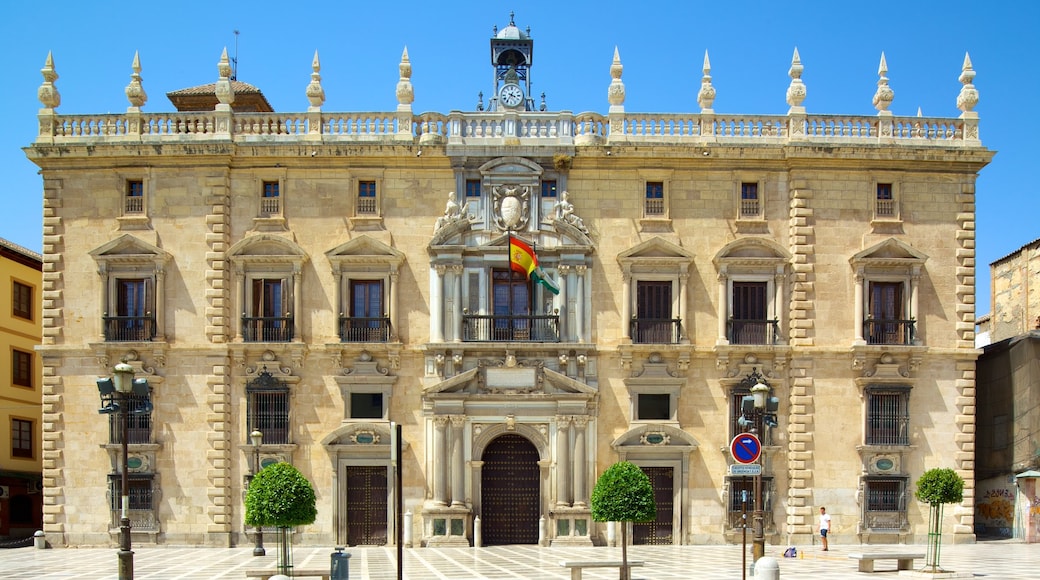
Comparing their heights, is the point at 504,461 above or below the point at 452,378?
below

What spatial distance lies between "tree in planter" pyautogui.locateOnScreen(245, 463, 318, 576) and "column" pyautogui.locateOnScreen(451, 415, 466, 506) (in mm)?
8958

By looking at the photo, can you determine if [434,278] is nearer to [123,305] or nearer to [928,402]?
[123,305]

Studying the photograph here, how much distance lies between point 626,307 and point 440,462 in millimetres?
6565

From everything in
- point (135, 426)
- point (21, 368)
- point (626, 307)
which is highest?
point (626, 307)

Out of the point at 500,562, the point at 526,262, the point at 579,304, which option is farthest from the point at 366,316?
the point at 500,562

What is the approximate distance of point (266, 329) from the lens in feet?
96.8

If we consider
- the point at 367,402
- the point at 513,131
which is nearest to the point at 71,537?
the point at 367,402

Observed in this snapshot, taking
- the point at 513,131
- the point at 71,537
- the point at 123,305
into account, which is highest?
the point at 513,131

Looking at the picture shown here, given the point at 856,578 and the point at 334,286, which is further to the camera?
the point at 334,286

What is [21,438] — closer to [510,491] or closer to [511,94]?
[510,491]

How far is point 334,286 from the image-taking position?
1163 inches

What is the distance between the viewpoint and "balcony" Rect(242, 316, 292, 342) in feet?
96.4

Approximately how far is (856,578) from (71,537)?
20.5m

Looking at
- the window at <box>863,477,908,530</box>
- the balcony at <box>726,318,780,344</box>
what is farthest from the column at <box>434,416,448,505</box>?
the window at <box>863,477,908,530</box>
